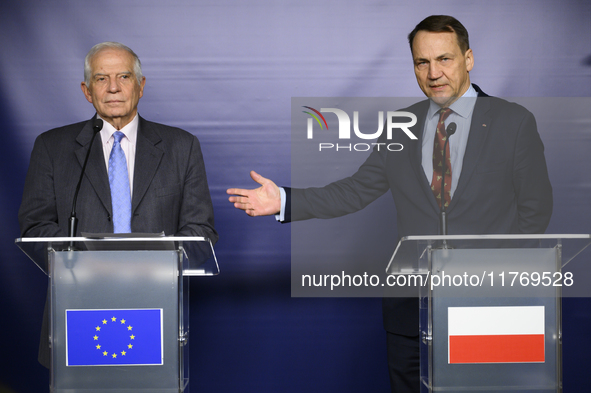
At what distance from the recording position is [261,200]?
266cm

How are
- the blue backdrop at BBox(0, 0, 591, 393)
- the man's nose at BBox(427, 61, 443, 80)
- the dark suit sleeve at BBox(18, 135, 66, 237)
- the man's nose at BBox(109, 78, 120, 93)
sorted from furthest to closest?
1. the blue backdrop at BBox(0, 0, 591, 393)
2. the man's nose at BBox(427, 61, 443, 80)
3. the man's nose at BBox(109, 78, 120, 93)
4. the dark suit sleeve at BBox(18, 135, 66, 237)

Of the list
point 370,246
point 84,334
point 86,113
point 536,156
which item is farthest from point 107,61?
point 536,156

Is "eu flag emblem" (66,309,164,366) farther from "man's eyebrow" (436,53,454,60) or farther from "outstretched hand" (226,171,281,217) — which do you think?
"man's eyebrow" (436,53,454,60)

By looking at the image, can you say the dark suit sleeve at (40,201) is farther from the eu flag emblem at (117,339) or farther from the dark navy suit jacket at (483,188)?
the dark navy suit jacket at (483,188)

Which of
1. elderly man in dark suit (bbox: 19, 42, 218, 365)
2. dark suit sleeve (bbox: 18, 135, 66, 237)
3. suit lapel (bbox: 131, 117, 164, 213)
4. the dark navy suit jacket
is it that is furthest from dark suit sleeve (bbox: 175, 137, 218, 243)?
A: dark suit sleeve (bbox: 18, 135, 66, 237)

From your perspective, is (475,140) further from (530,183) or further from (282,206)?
(282,206)

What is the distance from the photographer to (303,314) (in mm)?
3477

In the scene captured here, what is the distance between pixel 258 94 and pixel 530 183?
1.70 meters

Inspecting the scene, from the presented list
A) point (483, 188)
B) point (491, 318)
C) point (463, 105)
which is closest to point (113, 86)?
point (463, 105)

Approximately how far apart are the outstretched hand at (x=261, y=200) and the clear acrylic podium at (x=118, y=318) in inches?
32.7

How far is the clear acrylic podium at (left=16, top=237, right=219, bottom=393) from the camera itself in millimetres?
1712

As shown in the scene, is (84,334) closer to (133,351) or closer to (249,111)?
(133,351)

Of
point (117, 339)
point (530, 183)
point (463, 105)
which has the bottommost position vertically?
point (117, 339)

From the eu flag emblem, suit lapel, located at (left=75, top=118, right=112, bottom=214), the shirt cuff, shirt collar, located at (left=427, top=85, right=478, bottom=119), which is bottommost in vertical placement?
the eu flag emblem
